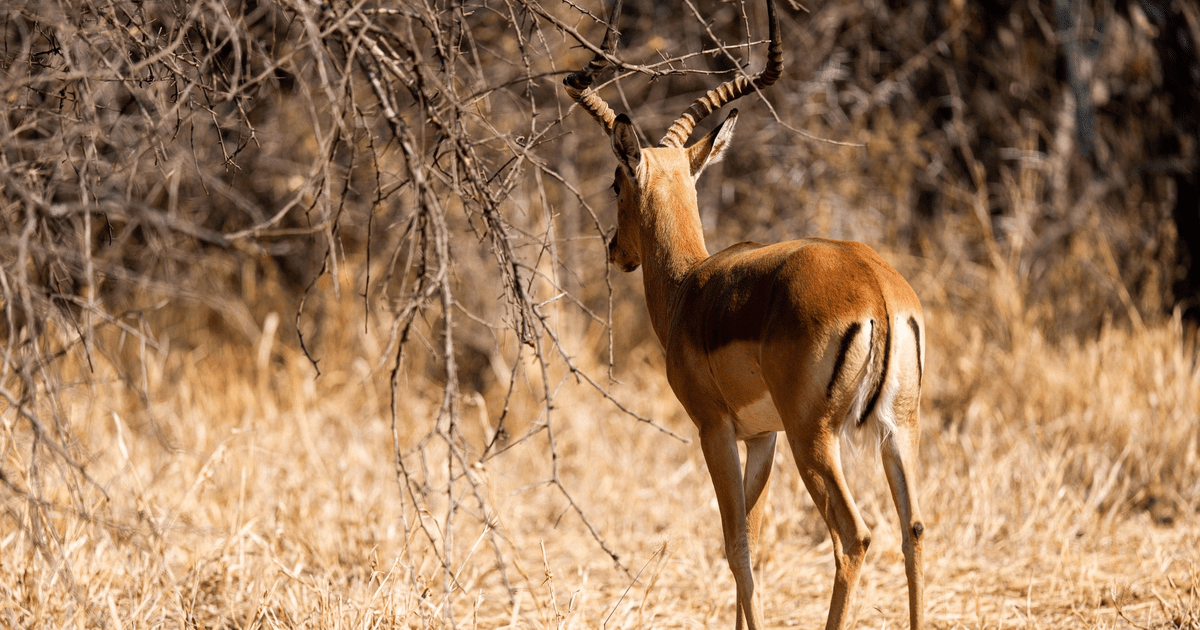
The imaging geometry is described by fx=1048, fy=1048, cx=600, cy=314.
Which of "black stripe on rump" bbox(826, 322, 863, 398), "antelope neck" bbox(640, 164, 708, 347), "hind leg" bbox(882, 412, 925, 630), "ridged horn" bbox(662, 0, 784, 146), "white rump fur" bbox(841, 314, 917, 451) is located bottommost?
"hind leg" bbox(882, 412, 925, 630)

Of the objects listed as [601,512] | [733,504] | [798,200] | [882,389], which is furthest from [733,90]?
[798,200]

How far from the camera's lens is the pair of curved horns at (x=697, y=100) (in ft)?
11.5

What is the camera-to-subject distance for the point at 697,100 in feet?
13.1

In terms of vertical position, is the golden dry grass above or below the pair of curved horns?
below

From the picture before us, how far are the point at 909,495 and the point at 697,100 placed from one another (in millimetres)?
1673

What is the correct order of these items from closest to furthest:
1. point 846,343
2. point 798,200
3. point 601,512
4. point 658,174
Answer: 1. point 846,343
2. point 658,174
3. point 601,512
4. point 798,200

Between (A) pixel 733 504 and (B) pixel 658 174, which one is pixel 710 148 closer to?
(B) pixel 658 174

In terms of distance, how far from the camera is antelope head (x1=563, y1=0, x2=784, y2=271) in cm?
392

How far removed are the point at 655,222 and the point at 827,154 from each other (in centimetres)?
504

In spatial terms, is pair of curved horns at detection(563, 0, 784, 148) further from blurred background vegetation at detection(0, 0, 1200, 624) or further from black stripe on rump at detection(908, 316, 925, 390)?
blurred background vegetation at detection(0, 0, 1200, 624)

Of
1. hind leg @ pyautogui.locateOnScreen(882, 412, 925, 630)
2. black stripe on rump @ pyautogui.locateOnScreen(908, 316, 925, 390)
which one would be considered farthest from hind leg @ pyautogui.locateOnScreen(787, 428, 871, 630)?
black stripe on rump @ pyautogui.locateOnScreen(908, 316, 925, 390)

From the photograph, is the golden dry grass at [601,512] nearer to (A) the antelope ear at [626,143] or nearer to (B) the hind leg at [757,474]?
(B) the hind leg at [757,474]

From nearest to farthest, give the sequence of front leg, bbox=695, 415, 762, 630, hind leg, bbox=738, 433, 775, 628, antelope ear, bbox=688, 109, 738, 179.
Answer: front leg, bbox=695, 415, 762, 630 → hind leg, bbox=738, 433, 775, 628 → antelope ear, bbox=688, 109, 738, 179

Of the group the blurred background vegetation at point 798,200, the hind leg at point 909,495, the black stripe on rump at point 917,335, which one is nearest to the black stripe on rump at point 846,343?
the black stripe on rump at point 917,335
